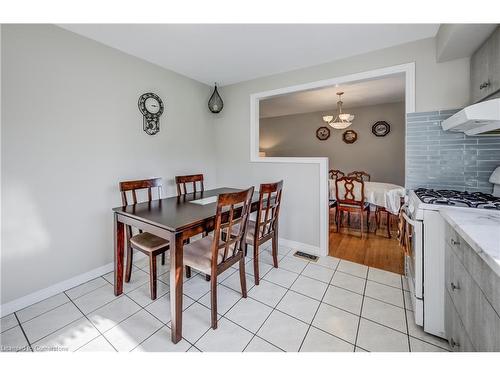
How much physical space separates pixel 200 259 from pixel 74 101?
179cm

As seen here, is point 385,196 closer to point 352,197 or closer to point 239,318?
point 352,197

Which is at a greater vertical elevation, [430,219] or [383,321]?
[430,219]

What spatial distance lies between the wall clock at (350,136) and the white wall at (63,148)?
4243 mm

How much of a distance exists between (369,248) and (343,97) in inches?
113

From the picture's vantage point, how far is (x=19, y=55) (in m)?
1.69

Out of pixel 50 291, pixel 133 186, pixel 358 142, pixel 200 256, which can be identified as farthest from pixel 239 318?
pixel 358 142

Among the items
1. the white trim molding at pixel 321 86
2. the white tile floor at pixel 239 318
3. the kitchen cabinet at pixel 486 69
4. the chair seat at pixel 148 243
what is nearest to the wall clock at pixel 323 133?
the white trim molding at pixel 321 86

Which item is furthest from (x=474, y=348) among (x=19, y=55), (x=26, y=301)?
(x=19, y=55)

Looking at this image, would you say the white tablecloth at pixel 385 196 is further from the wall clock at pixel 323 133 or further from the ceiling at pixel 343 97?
the wall clock at pixel 323 133

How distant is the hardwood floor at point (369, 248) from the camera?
2445mm

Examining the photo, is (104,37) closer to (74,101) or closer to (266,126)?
(74,101)

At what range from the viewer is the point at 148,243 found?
6.01 ft

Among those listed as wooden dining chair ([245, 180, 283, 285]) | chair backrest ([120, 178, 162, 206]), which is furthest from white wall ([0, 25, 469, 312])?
wooden dining chair ([245, 180, 283, 285])
